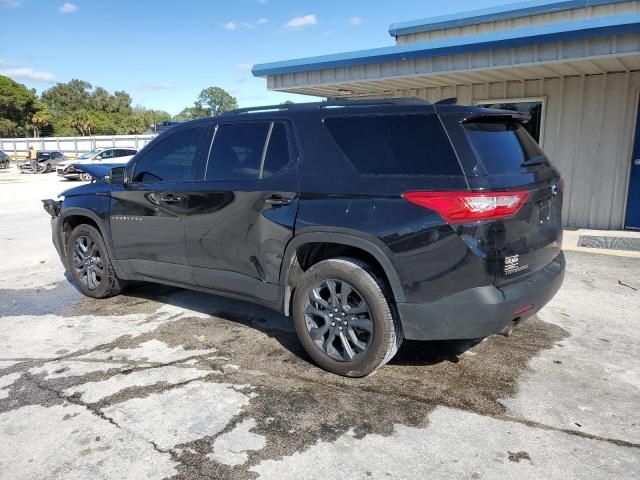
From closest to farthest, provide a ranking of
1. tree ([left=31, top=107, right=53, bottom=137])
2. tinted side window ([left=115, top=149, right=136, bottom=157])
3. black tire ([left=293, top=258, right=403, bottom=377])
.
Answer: black tire ([left=293, top=258, right=403, bottom=377]), tinted side window ([left=115, top=149, right=136, bottom=157]), tree ([left=31, top=107, right=53, bottom=137])

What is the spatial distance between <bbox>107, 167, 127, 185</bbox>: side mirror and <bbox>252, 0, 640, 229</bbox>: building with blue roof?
5.05m

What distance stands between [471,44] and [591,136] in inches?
119

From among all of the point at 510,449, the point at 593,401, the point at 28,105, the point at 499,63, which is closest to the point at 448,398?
the point at 510,449

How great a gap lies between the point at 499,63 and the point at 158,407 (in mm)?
6655

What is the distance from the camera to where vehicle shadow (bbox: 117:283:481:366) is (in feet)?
13.4

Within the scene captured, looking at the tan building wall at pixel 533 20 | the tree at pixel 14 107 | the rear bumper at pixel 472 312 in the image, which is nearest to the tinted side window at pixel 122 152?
the tan building wall at pixel 533 20

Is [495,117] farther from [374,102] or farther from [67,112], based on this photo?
[67,112]

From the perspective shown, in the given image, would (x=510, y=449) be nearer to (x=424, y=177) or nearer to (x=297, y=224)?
(x=424, y=177)

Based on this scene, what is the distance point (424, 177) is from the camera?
3217mm

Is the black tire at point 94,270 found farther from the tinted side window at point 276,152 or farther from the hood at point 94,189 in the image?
the tinted side window at point 276,152

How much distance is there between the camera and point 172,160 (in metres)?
4.74

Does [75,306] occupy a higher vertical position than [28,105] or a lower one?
lower

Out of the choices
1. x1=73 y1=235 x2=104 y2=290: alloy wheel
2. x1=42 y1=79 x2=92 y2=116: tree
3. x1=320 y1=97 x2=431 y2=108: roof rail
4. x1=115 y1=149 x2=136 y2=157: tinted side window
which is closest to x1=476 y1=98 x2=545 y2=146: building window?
x1=320 y1=97 x2=431 y2=108: roof rail

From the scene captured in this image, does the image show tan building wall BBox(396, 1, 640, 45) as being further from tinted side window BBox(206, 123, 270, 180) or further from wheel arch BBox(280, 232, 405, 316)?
wheel arch BBox(280, 232, 405, 316)
